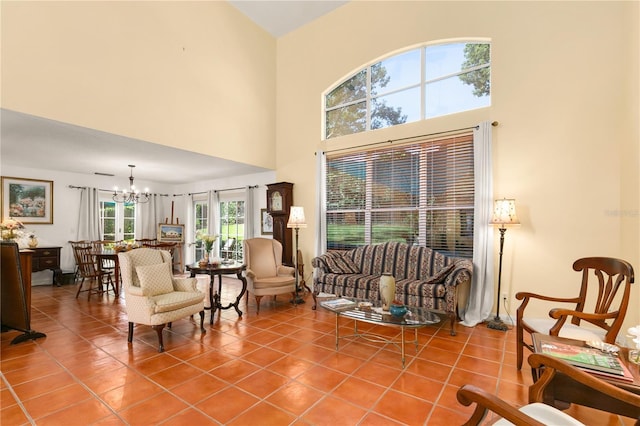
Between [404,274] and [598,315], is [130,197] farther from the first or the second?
[598,315]

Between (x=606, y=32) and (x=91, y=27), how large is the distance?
606 centimetres

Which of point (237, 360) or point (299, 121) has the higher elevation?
point (299, 121)

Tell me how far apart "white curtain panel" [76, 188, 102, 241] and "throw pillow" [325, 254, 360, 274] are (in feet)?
19.1

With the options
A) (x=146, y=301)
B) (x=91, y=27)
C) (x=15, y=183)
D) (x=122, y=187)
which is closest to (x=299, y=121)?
(x=91, y=27)

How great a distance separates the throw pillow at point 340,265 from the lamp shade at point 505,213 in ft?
6.90

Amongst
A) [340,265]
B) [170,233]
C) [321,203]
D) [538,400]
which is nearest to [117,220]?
[170,233]

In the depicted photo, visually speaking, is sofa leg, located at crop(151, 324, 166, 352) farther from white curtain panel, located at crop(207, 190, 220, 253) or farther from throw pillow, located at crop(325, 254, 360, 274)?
white curtain panel, located at crop(207, 190, 220, 253)

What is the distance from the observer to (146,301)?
10.1 ft

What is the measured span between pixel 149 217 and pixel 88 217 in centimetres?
148

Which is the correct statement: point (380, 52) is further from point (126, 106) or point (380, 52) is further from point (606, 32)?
point (126, 106)

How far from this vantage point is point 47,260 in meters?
5.96

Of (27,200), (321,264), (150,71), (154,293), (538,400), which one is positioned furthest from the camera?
(27,200)

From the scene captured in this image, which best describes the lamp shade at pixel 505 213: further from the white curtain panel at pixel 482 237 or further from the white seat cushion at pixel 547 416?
the white seat cushion at pixel 547 416

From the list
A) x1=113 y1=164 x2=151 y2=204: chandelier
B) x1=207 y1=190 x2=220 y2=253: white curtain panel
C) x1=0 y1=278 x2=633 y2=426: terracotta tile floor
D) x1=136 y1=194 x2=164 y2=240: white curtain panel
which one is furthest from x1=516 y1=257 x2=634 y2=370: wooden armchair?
x1=136 y1=194 x2=164 y2=240: white curtain panel
